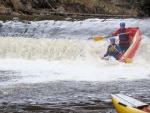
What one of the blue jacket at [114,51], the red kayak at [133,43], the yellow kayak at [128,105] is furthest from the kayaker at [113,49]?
the yellow kayak at [128,105]

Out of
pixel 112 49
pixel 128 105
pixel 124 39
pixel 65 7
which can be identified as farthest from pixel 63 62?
pixel 65 7

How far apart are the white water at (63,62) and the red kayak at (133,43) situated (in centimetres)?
22

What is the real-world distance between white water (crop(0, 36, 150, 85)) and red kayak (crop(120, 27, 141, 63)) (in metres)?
0.22

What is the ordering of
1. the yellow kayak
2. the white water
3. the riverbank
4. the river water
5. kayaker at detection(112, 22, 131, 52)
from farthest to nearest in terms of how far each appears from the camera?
the riverbank → kayaker at detection(112, 22, 131, 52) → the white water → the river water → the yellow kayak

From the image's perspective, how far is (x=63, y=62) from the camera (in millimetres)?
13016

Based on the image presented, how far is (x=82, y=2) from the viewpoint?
3631 cm

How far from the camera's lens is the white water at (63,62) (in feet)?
34.3

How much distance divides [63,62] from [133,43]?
2.48m

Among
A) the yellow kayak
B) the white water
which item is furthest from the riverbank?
the yellow kayak

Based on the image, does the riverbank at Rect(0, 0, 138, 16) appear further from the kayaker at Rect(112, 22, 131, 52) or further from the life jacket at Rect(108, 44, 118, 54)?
the life jacket at Rect(108, 44, 118, 54)

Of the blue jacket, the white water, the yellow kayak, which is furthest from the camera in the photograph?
the blue jacket

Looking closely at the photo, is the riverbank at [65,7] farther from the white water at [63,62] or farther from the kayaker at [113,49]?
the kayaker at [113,49]

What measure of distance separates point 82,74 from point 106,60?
6.24 feet

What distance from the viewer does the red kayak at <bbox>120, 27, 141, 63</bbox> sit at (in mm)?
12551
